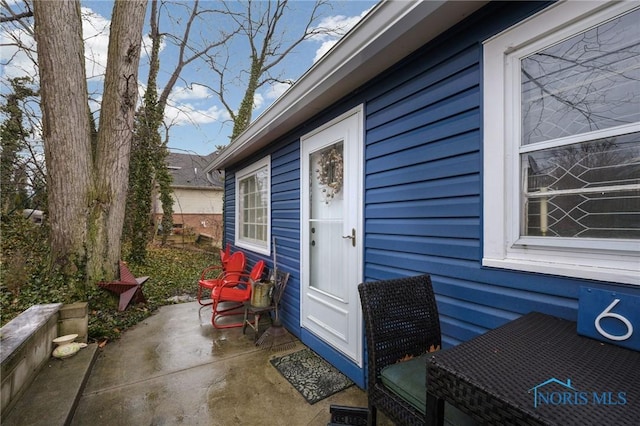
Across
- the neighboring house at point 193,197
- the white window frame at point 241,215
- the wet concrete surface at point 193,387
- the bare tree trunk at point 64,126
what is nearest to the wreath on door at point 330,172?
the white window frame at point 241,215

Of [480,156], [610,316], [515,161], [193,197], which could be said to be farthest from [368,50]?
[193,197]

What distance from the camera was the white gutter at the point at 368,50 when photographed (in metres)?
1.46

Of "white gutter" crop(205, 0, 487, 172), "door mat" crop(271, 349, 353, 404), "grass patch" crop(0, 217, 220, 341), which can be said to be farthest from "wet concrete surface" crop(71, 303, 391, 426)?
"white gutter" crop(205, 0, 487, 172)

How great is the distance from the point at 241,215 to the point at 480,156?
464 centimetres

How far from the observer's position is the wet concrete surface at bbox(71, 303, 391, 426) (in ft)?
6.26

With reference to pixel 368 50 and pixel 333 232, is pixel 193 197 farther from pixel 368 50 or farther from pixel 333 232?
pixel 368 50

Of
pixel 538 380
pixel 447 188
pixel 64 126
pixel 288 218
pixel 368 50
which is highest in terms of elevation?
pixel 64 126

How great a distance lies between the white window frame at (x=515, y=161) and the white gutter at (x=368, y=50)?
0.31 meters

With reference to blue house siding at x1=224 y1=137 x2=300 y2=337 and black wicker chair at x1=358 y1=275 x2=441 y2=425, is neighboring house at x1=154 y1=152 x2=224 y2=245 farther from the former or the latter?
black wicker chair at x1=358 y1=275 x2=441 y2=425

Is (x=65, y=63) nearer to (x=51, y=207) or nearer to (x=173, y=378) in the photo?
(x=51, y=207)

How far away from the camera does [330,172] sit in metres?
2.74

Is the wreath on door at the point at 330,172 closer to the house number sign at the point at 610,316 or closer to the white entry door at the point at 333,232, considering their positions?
the white entry door at the point at 333,232

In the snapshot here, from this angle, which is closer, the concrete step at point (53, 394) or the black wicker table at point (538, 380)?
the black wicker table at point (538, 380)

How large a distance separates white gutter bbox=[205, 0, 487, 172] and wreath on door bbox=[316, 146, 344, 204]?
443mm
